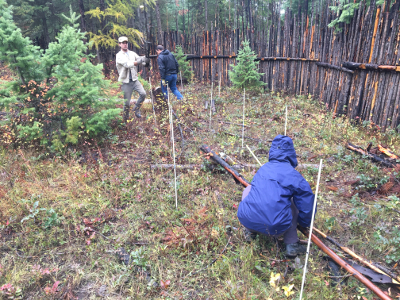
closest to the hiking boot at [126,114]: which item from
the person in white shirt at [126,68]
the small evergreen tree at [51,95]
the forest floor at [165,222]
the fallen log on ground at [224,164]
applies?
the person in white shirt at [126,68]

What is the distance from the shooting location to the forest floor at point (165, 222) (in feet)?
8.57

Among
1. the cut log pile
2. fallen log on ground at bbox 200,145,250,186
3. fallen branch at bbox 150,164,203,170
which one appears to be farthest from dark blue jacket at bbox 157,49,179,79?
the cut log pile

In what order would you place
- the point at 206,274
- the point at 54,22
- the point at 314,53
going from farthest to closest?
1. the point at 54,22
2. the point at 314,53
3. the point at 206,274

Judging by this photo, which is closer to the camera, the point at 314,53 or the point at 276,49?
the point at 314,53

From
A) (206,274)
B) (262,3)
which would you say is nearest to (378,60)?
(206,274)

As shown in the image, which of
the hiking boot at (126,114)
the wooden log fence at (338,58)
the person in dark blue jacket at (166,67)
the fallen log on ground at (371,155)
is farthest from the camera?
the person in dark blue jacket at (166,67)

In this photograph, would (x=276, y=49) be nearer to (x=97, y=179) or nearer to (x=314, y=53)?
(x=314, y=53)

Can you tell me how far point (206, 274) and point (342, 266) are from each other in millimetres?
1400

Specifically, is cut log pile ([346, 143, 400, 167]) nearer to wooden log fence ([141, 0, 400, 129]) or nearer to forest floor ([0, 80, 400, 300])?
forest floor ([0, 80, 400, 300])

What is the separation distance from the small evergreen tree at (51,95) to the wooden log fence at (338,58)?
19.0ft

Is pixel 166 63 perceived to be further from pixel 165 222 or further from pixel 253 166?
pixel 165 222

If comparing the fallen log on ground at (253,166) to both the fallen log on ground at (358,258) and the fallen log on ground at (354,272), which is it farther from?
the fallen log on ground at (354,272)

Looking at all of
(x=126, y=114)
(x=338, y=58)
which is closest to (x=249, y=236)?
(x=126, y=114)

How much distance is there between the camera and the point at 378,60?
542 centimetres
